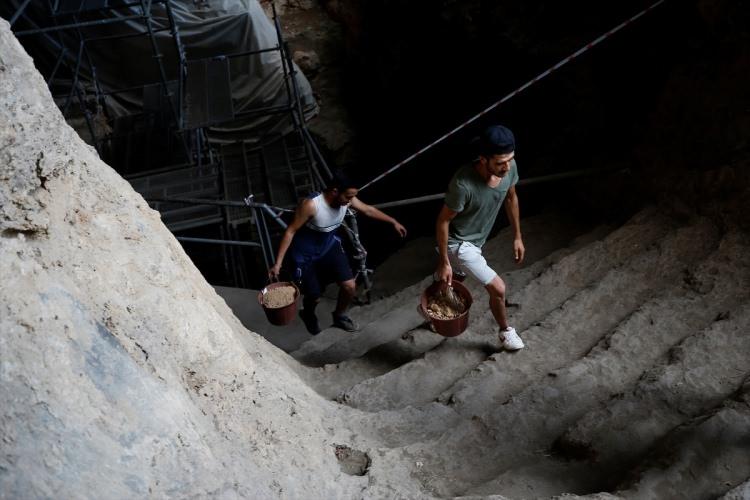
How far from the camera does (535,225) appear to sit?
5852 mm

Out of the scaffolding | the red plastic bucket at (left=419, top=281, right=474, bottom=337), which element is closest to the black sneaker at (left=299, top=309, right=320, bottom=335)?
the scaffolding

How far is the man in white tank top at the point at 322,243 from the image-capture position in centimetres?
456

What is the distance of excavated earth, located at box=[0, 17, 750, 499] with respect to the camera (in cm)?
196

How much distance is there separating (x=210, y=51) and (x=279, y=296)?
6.52m

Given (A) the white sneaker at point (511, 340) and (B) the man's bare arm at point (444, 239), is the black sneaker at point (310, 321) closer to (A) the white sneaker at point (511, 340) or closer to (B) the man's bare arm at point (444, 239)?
(B) the man's bare arm at point (444, 239)

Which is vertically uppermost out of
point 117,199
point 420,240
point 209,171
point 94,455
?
point 117,199

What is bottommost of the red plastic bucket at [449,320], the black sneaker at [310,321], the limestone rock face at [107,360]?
the black sneaker at [310,321]

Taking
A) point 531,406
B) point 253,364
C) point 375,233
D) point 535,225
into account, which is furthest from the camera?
point 375,233

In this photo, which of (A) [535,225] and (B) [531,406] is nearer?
(B) [531,406]

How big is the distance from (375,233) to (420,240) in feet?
11.3

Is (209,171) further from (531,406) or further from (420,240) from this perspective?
(531,406)

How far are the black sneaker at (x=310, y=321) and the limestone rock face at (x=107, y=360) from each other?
7.89 feet

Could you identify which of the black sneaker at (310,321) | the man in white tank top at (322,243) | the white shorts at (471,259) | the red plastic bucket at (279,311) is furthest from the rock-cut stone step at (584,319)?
the black sneaker at (310,321)

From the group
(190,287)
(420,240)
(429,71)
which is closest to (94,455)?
(190,287)
